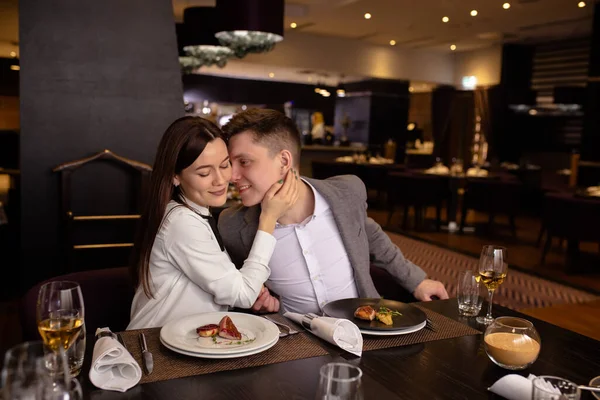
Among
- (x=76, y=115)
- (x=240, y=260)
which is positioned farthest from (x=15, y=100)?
(x=240, y=260)

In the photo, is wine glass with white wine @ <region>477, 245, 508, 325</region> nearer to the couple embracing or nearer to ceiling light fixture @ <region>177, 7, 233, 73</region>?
the couple embracing

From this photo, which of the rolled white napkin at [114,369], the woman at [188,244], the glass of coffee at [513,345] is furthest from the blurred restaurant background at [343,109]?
the glass of coffee at [513,345]

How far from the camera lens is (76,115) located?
151 inches

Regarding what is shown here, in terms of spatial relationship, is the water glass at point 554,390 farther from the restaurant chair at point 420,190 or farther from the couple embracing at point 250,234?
the restaurant chair at point 420,190

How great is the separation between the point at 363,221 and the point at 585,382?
3.87ft

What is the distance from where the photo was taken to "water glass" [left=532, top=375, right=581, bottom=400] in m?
0.96

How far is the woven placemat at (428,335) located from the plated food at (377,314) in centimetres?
6

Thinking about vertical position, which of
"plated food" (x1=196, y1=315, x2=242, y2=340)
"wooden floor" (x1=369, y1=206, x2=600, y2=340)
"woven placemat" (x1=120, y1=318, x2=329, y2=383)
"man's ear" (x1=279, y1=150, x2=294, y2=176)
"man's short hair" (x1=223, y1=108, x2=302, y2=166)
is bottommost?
"wooden floor" (x1=369, y1=206, x2=600, y2=340)

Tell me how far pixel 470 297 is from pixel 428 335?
292mm

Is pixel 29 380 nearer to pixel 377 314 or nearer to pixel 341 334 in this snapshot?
pixel 341 334

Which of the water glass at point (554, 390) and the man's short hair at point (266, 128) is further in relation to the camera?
the man's short hair at point (266, 128)

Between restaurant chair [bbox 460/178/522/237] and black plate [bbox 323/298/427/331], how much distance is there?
6.96 metres

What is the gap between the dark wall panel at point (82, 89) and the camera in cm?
371

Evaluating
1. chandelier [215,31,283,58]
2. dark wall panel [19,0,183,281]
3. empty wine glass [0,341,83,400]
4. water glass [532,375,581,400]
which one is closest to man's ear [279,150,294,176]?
water glass [532,375,581,400]
